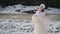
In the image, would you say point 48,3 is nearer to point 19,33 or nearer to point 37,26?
point 19,33

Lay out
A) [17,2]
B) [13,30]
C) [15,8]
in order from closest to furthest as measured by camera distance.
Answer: [13,30], [15,8], [17,2]

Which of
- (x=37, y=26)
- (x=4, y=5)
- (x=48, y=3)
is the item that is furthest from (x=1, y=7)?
(x=37, y=26)

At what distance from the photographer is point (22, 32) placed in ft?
34.0

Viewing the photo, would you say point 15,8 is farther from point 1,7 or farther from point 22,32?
point 22,32

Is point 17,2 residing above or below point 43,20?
below

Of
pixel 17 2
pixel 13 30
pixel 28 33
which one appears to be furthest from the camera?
pixel 17 2

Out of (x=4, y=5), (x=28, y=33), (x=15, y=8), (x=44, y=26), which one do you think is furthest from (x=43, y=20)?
(x=4, y=5)

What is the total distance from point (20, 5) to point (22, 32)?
1217 centimetres

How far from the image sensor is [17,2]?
23062mm

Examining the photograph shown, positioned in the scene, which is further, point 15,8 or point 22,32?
point 15,8

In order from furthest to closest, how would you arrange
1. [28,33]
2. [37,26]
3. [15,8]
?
[15,8], [28,33], [37,26]

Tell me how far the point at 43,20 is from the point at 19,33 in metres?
4.99

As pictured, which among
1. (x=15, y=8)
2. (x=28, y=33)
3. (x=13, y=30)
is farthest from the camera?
(x=15, y=8)

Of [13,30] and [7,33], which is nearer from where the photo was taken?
[7,33]
